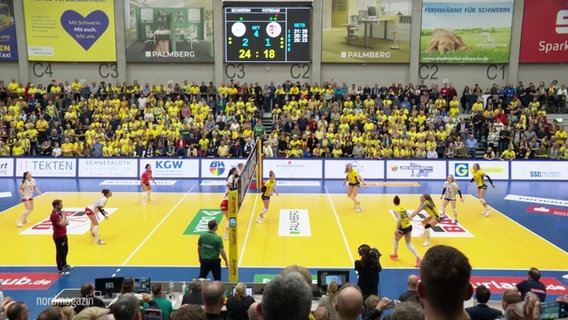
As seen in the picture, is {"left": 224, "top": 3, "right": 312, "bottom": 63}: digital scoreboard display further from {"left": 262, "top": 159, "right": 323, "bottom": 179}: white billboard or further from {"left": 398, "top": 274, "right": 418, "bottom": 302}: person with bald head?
{"left": 398, "top": 274, "right": 418, "bottom": 302}: person with bald head

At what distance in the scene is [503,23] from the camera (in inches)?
1351

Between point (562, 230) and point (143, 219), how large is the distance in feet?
49.8

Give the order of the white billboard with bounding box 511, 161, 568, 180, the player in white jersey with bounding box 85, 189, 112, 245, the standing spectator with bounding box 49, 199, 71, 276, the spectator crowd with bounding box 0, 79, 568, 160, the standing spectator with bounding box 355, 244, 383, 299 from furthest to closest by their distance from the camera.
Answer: the spectator crowd with bounding box 0, 79, 568, 160
the white billboard with bounding box 511, 161, 568, 180
the player in white jersey with bounding box 85, 189, 112, 245
the standing spectator with bounding box 49, 199, 71, 276
the standing spectator with bounding box 355, 244, 383, 299

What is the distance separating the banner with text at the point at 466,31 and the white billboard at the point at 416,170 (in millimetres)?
11874

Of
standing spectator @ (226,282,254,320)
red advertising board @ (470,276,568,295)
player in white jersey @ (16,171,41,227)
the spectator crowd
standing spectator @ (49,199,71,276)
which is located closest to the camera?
standing spectator @ (226,282,254,320)

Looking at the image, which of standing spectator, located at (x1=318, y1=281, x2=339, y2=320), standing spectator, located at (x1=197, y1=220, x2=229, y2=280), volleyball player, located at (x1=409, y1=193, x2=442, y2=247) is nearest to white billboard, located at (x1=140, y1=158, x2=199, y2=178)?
volleyball player, located at (x1=409, y1=193, x2=442, y2=247)

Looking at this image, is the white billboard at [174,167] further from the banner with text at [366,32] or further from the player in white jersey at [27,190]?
the banner with text at [366,32]

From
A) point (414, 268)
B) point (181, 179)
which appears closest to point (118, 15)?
point (181, 179)

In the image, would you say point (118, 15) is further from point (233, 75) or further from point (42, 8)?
point (233, 75)

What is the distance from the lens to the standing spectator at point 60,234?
41.1 ft

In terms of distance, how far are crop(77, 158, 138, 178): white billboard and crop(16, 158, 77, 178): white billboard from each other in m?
0.54

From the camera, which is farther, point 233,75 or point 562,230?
point 233,75

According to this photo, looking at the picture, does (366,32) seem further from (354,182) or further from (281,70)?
(354,182)

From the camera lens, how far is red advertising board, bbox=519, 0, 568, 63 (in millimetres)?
33969
